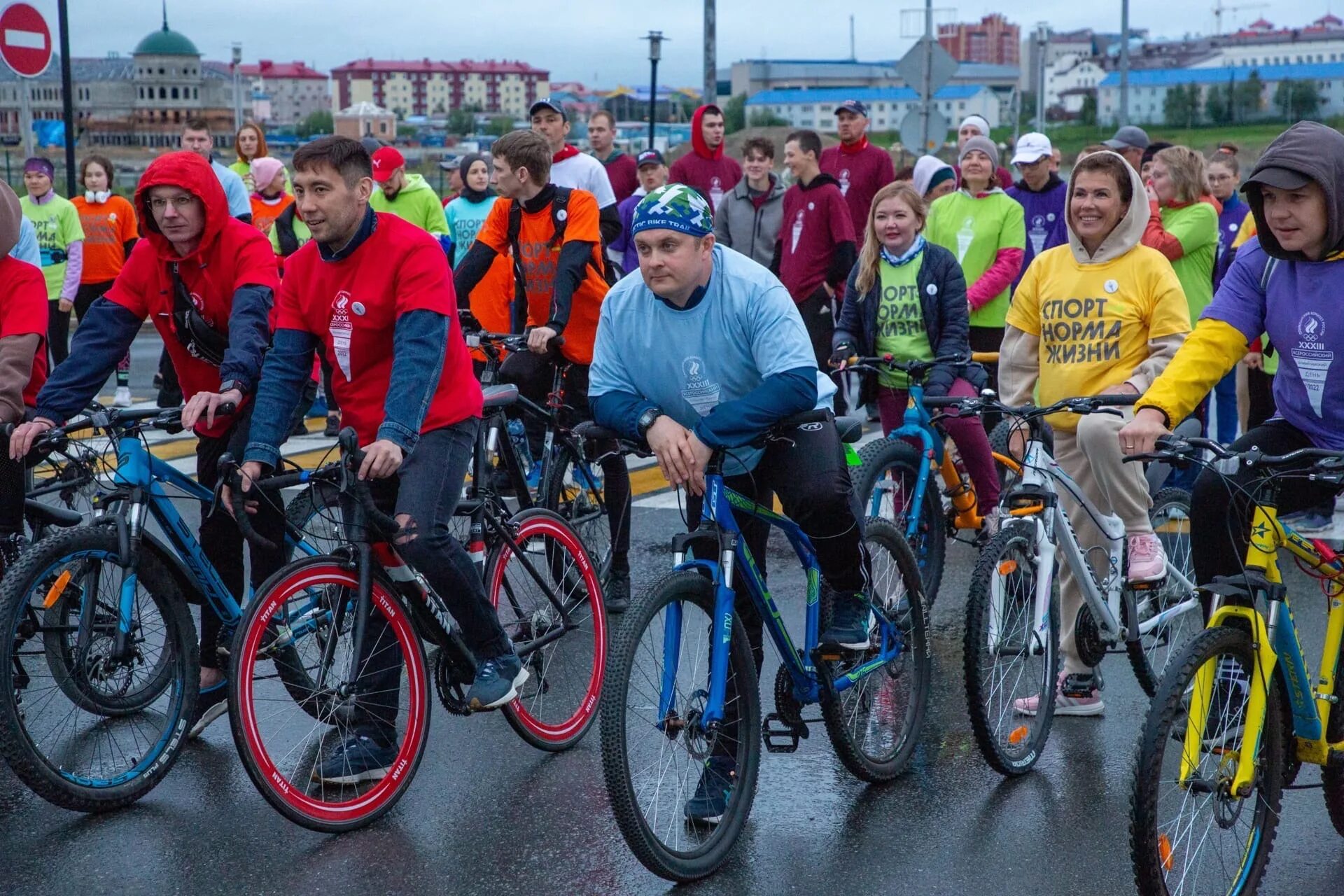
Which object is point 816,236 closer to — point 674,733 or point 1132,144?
point 1132,144

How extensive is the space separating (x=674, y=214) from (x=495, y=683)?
166 centimetres

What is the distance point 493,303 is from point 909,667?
208 inches

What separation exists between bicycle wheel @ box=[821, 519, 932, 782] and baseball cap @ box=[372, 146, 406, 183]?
7.88 meters

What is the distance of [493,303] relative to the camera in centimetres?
985

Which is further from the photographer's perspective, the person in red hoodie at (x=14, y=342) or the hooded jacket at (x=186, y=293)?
the person in red hoodie at (x=14, y=342)

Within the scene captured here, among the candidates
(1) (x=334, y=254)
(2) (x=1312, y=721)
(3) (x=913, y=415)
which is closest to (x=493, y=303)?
(3) (x=913, y=415)

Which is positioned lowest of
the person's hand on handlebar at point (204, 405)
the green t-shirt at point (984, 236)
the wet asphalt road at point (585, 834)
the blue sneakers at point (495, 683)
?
the wet asphalt road at point (585, 834)

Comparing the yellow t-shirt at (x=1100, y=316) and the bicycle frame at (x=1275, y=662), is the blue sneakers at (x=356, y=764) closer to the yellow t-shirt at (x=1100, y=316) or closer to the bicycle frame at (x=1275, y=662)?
the bicycle frame at (x=1275, y=662)

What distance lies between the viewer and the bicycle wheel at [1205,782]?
3.73m

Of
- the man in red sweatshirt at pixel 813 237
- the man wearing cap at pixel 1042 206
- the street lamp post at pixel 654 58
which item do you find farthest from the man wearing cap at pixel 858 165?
the street lamp post at pixel 654 58

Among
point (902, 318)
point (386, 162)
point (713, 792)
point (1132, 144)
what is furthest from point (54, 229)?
point (713, 792)

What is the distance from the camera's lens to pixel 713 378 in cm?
454

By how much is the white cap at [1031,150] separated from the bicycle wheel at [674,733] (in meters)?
6.15

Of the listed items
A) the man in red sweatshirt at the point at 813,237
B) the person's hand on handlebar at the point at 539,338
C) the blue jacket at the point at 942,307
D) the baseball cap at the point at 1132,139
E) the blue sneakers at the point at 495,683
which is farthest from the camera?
the baseball cap at the point at 1132,139
